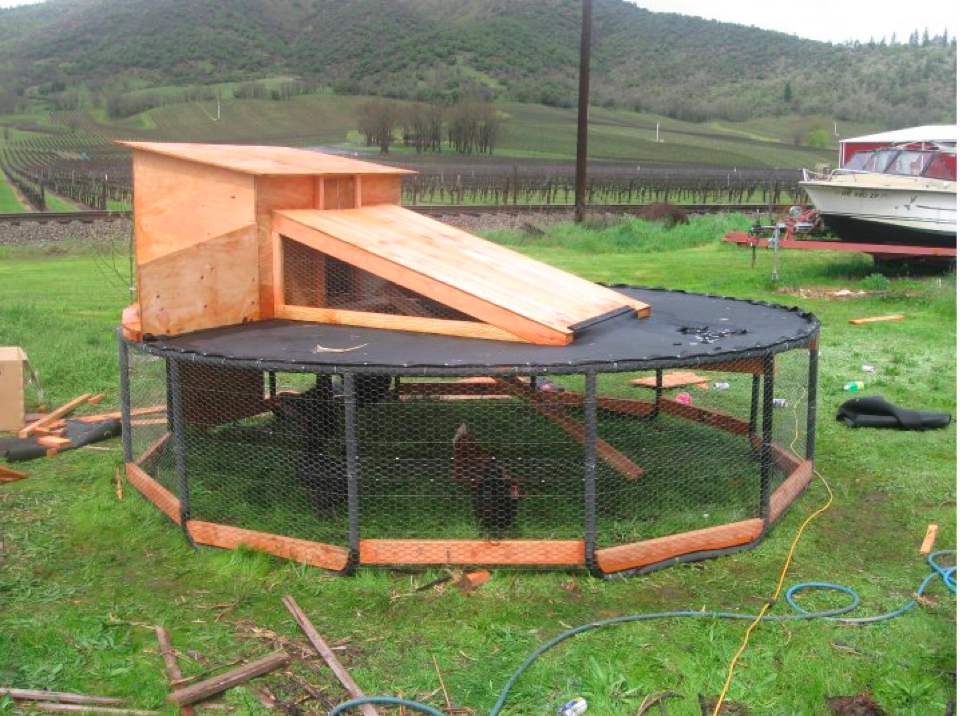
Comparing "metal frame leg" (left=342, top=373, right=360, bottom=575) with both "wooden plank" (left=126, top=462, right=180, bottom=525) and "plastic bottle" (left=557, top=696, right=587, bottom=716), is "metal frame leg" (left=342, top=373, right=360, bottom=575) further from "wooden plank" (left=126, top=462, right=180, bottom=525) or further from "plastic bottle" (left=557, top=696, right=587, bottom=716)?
"plastic bottle" (left=557, top=696, right=587, bottom=716)

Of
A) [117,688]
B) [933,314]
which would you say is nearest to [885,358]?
[933,314]

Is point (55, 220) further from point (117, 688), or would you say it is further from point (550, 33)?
point (550, 33)

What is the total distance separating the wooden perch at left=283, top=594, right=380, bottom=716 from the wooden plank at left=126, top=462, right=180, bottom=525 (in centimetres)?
134

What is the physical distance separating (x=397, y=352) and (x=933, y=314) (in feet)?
34.8

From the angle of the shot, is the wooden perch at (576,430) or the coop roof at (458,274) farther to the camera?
the wooden perch at (576,430)

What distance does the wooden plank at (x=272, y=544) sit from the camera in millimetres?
5535

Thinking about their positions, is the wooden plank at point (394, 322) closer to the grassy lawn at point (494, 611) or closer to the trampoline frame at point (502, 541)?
the trampoline frame at point (502, 541)

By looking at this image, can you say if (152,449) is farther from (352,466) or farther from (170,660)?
(170,660)

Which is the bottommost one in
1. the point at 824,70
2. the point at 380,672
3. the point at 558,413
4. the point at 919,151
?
the point at 380,672

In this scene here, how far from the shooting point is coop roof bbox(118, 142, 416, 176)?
6.23 meters

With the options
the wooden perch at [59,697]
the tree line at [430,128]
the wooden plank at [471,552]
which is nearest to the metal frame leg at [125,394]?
the wooden plank at [471,552]

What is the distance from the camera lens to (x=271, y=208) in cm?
638

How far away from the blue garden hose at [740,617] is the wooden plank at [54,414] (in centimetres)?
525

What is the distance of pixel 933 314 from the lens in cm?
1377
